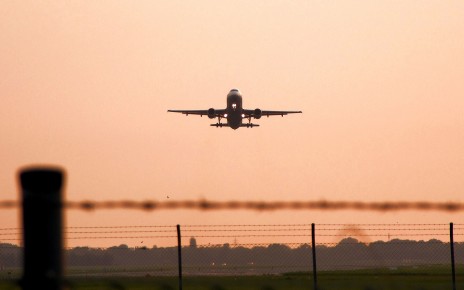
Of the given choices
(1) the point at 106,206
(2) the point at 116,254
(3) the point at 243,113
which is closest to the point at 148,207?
(1) the point at 106,206

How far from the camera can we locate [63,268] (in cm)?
528

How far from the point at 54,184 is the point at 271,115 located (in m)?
99.0

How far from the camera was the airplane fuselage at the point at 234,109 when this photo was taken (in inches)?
3743

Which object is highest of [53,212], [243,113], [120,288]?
[243,113]

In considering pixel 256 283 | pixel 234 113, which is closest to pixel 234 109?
pixel 234 113

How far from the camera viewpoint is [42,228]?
5.35 metres

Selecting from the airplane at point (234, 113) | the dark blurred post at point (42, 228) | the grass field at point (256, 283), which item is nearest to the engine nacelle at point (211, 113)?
the airplane at point (234, 113)

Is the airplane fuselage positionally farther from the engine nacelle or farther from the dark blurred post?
the dark blurred post

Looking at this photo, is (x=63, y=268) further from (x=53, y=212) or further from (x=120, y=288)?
(x=120, y=288)

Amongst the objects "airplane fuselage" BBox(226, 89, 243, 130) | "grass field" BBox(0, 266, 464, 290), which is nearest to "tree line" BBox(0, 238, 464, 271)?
"grass field" BBox(0, 266, 464, 290)

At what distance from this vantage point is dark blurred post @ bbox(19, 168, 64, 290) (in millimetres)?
5273

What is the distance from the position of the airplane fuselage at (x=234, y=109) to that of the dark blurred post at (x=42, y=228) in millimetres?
89323

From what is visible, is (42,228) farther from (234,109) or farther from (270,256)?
(234,109)

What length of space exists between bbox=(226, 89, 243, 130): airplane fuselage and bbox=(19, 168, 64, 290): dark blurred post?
8932 centimetres
